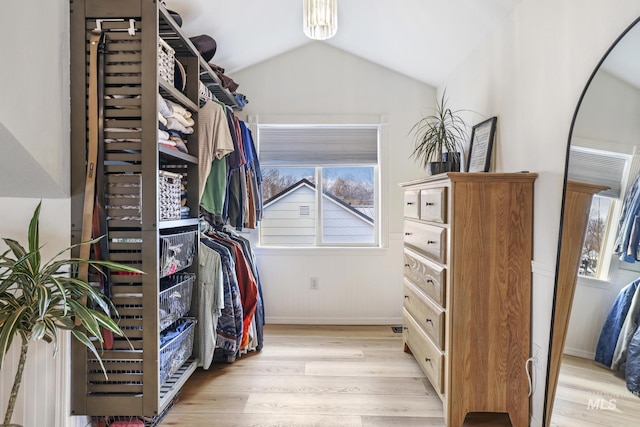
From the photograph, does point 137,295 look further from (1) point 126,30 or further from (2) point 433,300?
(2) point 433,300

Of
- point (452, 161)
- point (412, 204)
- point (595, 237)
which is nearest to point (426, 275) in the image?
point (412, 204)

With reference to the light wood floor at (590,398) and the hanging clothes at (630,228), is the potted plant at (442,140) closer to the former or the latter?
the hanging clothes at (630,228)

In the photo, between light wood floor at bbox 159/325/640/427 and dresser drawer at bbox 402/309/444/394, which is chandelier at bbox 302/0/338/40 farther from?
light wood floor at bbox 159/325/640/427

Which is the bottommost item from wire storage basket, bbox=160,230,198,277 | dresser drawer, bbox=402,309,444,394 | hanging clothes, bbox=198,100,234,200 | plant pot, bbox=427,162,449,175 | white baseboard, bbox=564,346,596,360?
dresser drawer, bbox=402,309,444,394

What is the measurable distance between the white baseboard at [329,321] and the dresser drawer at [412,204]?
128 cm

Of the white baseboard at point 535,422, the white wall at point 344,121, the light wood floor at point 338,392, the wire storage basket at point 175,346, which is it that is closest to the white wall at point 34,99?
the wire storage basket at point 175,346

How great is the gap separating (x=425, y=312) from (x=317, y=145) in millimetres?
1974

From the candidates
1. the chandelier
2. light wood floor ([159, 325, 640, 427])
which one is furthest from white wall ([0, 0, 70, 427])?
the chandelier

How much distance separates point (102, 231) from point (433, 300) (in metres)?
1.76

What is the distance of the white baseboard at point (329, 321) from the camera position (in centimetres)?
352

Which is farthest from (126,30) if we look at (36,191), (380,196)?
(380,196)

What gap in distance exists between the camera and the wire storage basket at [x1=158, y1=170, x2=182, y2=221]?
1.74m

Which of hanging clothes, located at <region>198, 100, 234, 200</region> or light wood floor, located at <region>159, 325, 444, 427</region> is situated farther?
hanging clothes, located at <region>198, 100, 234, 200</region>
